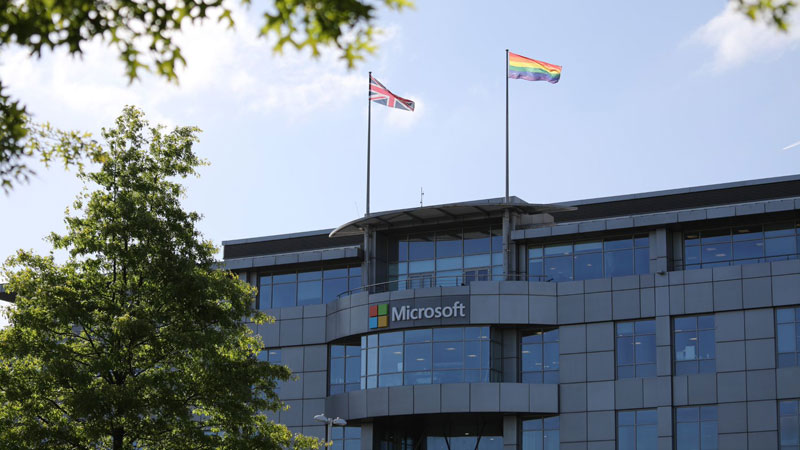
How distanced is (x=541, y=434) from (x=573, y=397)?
223 centimetres

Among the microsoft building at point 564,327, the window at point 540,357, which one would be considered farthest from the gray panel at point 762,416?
the window at point 540,357

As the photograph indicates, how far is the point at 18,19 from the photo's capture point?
10.8 meters

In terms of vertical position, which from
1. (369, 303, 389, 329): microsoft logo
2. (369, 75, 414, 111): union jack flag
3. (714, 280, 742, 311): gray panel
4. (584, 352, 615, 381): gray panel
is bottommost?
(584, 352, 615, 381): gray panel

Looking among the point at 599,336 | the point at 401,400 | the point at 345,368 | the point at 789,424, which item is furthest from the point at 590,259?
the point at 345,368

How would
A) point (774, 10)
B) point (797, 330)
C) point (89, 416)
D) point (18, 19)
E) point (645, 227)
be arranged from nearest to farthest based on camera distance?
point (774, 10) < point (18, 19) < point (89, 416) < point (797, 330) < point (645, 227)

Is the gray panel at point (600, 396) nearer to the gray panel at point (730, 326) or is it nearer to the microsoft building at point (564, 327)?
the microsoft building at point (564, 327)

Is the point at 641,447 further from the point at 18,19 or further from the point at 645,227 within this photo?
the point at 18,19

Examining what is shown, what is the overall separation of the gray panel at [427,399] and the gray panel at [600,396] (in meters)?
6.56

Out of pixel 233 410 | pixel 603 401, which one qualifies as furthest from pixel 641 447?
pixel 233 410

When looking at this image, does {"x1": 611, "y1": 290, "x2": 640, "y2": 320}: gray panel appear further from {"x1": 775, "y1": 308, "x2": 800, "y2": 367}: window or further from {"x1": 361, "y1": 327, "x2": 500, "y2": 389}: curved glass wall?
{"x1": 775, "y1": 308, "x2": 800, "y2": 367}: window

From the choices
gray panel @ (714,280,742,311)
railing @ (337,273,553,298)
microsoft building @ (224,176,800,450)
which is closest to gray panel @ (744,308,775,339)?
microsoft building @ (224,176,800,450)

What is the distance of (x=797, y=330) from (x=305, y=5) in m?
42.6

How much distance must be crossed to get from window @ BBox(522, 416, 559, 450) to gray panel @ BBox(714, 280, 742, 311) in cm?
876

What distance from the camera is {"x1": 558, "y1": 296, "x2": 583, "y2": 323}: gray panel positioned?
52344 mm
